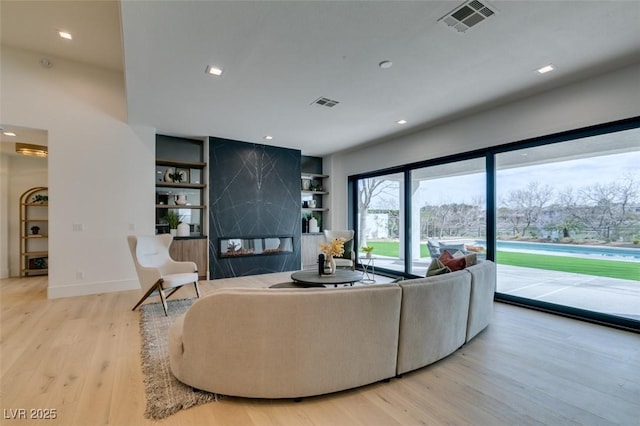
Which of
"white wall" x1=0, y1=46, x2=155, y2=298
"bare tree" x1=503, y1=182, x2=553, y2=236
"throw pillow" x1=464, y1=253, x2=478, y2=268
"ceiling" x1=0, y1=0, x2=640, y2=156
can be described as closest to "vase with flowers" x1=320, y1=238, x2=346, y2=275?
"throw pillow" x1=464, y1=253, x2=478, y2=268

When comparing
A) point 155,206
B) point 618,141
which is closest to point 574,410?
point 618,141

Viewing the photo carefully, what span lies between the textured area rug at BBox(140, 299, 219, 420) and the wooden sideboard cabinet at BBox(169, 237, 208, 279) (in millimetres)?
2289

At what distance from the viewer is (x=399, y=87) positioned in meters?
3.62

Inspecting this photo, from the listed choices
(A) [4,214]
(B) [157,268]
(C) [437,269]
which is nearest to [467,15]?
(C) [437,269]

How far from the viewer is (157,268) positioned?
153 inches

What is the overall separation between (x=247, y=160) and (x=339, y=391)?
5.18 meters

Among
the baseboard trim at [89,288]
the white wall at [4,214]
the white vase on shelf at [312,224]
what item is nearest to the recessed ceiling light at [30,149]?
the white wall at [4,214]

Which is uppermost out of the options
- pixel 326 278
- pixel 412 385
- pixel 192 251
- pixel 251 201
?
pixel 251 201

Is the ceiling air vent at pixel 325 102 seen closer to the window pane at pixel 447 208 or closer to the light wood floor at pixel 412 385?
the window pane at pixel 447 208

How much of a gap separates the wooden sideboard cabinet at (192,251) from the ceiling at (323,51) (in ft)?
7.33

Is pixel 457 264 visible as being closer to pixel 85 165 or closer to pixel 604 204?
pixel 604 204

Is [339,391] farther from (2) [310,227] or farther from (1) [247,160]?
(2) [310,227]

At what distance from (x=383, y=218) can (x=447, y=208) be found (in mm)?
1693

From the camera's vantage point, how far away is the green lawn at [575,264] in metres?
3.41
